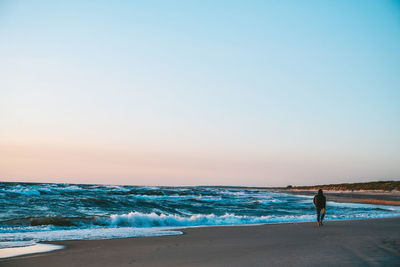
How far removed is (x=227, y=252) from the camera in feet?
27.0

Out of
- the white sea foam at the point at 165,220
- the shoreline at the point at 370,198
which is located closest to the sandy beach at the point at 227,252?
the white sea foam at the point at 165,220

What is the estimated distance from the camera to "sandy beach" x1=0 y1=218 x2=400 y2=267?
698 cm

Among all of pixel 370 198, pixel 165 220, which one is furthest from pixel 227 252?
pixel 370 198

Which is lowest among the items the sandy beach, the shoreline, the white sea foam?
the shoreline

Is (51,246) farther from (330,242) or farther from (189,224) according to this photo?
(189,224)

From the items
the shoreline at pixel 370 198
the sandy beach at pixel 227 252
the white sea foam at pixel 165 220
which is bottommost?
the shoreline at pixel 370 198

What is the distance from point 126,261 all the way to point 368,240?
20.4 feet

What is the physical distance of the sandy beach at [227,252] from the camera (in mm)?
6977

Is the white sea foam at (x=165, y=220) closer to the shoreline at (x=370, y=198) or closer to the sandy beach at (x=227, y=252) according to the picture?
the sandy beach at (x=227, y=252)

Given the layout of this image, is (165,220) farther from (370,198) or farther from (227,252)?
(370,198)

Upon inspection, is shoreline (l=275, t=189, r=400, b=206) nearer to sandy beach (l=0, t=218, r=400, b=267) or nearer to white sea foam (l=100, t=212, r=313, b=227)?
white sea foam (l=100, t=212, r=313, b=227)

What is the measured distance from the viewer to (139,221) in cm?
1641

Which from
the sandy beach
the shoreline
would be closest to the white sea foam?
the sandy beach

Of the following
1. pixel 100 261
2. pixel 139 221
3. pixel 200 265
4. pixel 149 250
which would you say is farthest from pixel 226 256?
pixel 139 221
